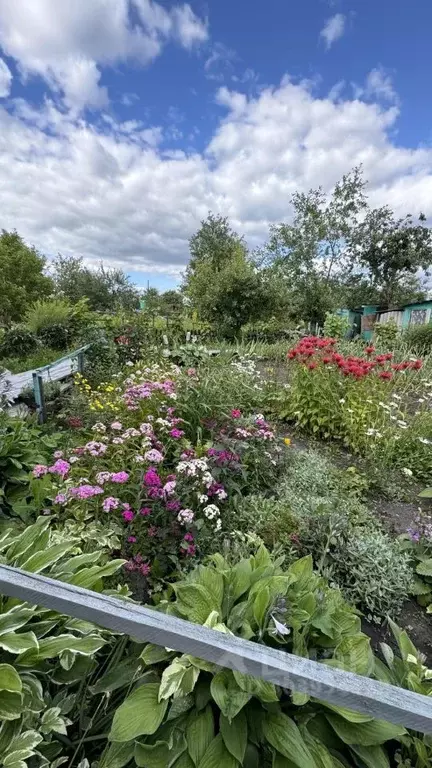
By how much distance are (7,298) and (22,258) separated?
9.38ft

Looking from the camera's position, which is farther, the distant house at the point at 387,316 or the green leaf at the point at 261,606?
the distant house at the point at 387,316

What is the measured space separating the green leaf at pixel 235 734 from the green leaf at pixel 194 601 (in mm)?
239

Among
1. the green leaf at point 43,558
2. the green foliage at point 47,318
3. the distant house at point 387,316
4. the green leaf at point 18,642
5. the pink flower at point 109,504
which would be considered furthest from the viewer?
the distant house at point 387,316

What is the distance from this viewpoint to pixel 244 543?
6.51 ft

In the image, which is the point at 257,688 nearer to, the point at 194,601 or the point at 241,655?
the point at 194,601

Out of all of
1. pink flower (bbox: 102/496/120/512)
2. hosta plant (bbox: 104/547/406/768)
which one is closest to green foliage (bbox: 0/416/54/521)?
pink flower (bbox: 102/496/120/512)

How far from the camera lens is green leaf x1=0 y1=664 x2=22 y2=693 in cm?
84

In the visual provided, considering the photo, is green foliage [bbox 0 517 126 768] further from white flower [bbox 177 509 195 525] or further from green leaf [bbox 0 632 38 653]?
white flower [bbox 177 509 195 525]

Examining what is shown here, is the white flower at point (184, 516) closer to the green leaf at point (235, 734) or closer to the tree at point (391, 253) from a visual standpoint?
the green leaf at point (235, 734)

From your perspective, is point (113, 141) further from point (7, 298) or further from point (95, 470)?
point (7, 298)

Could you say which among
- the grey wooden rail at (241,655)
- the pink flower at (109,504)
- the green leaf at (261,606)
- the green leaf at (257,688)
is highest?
the grey wooden rail at (241,655)

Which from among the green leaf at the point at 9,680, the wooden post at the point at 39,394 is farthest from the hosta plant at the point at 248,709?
the wooden post at the point at 39,394

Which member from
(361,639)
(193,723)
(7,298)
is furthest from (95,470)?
(7,298)

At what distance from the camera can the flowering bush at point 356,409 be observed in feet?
10.8
